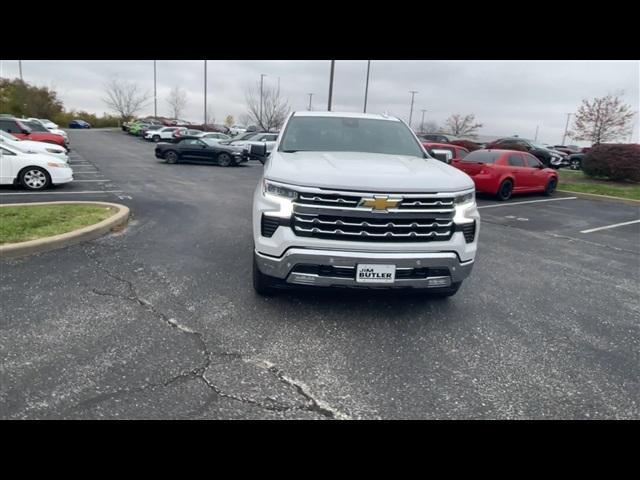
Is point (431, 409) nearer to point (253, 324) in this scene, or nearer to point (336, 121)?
point (253, 324)

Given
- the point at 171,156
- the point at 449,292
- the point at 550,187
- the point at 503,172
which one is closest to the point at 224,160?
the point at 171,156

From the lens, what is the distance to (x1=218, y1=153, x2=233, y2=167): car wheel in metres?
19.3

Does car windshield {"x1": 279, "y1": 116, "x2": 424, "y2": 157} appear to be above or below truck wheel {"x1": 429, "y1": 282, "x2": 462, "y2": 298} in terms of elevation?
above

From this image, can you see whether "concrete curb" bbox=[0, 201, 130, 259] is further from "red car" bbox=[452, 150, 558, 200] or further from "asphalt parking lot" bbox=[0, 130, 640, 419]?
"red car" bbox=[452, 150, 558, 200]

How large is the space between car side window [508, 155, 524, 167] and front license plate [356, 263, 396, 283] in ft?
34.1

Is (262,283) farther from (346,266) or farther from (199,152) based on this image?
(199,152)

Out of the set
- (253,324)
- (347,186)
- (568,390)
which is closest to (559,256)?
(568,390)

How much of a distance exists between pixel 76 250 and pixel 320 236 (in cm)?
378

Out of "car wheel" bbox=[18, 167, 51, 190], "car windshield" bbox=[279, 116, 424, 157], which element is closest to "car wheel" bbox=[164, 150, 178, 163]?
"car wheel" bbox=[18, 167, 51, 190]

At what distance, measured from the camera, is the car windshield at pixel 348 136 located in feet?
15.0

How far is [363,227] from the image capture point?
3.24 metres

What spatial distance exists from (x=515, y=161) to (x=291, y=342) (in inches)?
447

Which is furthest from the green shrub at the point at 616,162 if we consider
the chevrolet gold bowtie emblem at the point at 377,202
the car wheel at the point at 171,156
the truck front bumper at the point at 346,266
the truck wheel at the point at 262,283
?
the car wheel at the point at 171,156
